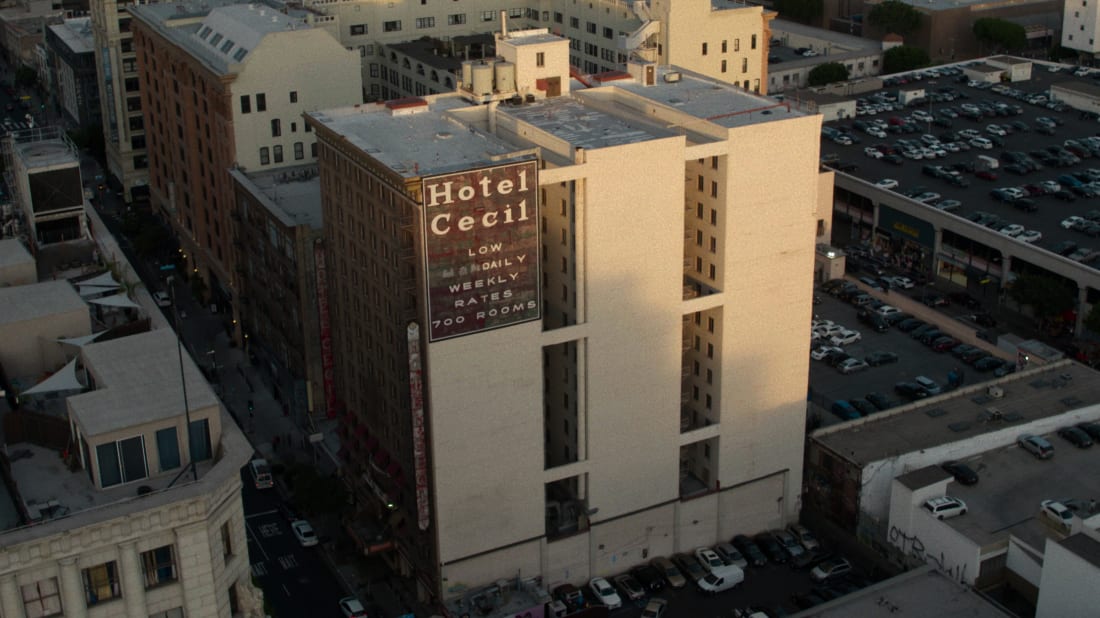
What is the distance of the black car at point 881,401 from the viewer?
123000mm

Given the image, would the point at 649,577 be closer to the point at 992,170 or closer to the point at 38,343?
the point at 38,343

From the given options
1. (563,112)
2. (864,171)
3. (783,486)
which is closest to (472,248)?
(563,112)

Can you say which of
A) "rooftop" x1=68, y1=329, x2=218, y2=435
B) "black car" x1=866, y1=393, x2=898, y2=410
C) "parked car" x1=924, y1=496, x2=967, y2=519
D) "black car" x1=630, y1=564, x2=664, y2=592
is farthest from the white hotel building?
"rooftop" x1=68, y1=329, x2=218, y2=435

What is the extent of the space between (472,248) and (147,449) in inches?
1535

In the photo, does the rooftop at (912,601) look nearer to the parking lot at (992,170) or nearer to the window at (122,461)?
the window at (122,461)

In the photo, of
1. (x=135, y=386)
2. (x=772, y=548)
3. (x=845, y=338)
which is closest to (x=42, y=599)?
(x=135, y=386)

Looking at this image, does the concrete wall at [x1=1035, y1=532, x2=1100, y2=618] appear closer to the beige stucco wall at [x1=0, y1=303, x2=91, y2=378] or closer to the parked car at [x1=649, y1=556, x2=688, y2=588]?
the parked car at [x1=649, y1=556, x2=688, y2=588]

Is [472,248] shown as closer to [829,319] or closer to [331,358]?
[331,358]

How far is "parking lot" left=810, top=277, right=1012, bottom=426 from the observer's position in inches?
5025

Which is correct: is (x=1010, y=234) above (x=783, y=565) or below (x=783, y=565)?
above

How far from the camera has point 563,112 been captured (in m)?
106

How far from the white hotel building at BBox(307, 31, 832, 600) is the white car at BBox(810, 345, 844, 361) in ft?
87.3

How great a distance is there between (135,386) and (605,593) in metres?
52.4

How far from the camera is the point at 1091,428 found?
110688 millimetres
